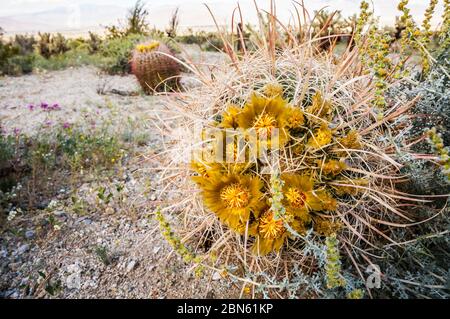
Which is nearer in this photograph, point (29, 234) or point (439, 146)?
point (439, 146)

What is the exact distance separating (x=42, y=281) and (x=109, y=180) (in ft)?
3.29

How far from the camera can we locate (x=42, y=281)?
1.91 meters

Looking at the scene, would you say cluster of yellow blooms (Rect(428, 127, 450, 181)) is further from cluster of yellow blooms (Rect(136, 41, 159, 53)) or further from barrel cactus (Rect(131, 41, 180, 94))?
cluster of yellow blooms (Rect(136, 41, 159, 53))

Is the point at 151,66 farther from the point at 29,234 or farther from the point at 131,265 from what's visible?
the point at 131,265

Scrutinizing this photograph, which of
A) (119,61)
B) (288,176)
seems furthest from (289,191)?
(119,61)

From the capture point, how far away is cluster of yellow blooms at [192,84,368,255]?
1.34 metres

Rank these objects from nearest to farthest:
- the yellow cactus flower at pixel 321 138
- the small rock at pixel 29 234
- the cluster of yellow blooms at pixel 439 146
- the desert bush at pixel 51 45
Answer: the cluster of yellow blooms at pixel 439 146 → the yellow cactus flower at pixel 321 138 → the small rock at pixel 29 234 → the desert bush at pixel 51 45

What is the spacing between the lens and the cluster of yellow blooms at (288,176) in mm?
1343

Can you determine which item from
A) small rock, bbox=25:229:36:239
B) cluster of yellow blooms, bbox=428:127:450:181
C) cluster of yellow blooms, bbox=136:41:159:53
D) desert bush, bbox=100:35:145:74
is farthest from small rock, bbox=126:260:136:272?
desert bush, bbox=100:35:145:74

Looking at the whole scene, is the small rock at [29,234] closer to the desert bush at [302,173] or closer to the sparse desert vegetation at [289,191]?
the sparse desert vegetation at [289,191]

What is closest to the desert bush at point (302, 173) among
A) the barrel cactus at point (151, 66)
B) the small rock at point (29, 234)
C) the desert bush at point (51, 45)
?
the small rock at point (29, 234)

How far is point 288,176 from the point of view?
1334 millimetres

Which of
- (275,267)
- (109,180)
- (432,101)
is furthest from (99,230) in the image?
(432,101)
